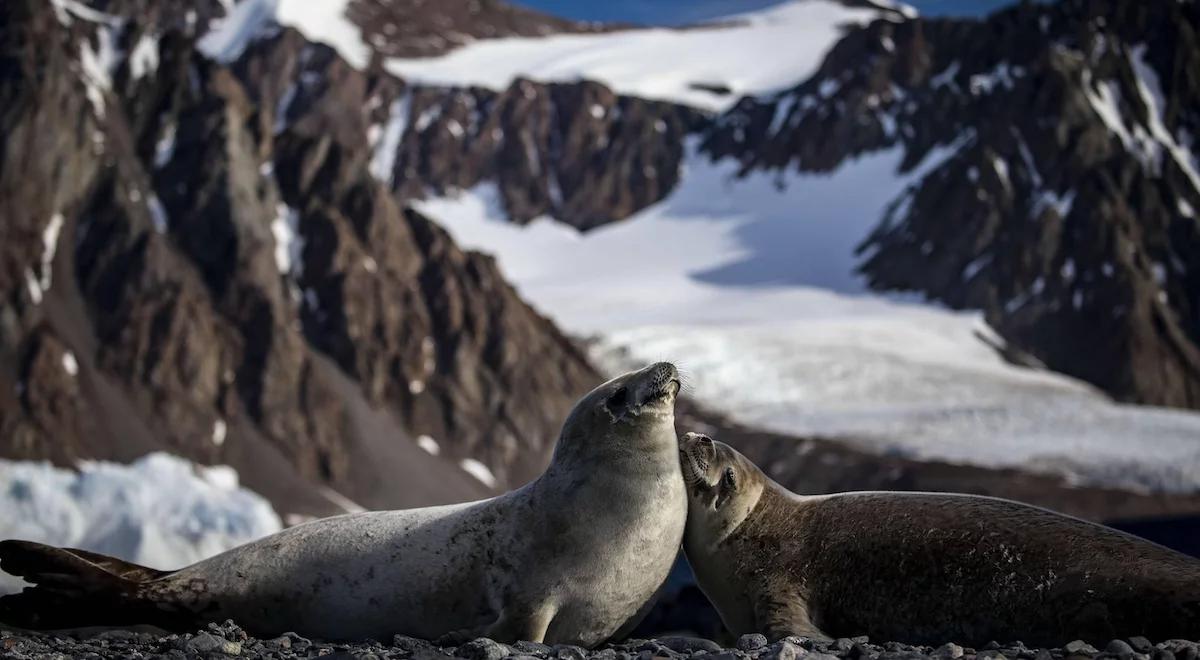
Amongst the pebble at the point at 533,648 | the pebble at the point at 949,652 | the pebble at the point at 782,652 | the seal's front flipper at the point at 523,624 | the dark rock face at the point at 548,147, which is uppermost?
the dark rock face at the point at 548,147

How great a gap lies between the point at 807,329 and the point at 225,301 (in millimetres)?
50222

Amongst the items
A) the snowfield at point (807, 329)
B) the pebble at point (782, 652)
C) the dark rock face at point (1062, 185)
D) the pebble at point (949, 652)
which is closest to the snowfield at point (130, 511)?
the snowfield at point (807, 329)

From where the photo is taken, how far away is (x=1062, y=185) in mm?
120625

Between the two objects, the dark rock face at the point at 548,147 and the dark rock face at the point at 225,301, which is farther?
the dark rock face at the point at 548,147

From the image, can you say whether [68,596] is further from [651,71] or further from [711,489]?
[651,71]

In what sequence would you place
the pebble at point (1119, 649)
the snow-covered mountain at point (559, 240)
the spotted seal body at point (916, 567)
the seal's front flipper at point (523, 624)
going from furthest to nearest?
the snow-covered mountain at point (559, 240), the seal's front flipper at point (523, 624), the spotted seal body at point (916, 567), the pebble at point (1119, 649)

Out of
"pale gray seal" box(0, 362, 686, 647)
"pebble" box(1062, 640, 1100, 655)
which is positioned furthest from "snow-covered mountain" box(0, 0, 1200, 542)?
"pebble" box(1062, 640, 1100, 655)

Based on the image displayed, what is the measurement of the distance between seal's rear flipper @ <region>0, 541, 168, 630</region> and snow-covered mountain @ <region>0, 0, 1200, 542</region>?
4774 cm

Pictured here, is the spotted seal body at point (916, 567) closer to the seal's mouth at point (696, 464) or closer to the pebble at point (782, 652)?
the seal's mouth at point (696, 464)

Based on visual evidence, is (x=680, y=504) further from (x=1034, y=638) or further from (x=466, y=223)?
(x=466, y=223)

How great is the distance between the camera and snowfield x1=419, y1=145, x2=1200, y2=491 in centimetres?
7750

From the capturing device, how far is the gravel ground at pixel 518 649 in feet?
22.6

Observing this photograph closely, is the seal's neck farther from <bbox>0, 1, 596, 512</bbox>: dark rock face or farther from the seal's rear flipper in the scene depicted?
<bbox>0, 1, 596, 512</bbox>: dark rock face

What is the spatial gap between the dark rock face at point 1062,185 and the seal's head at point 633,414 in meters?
102
